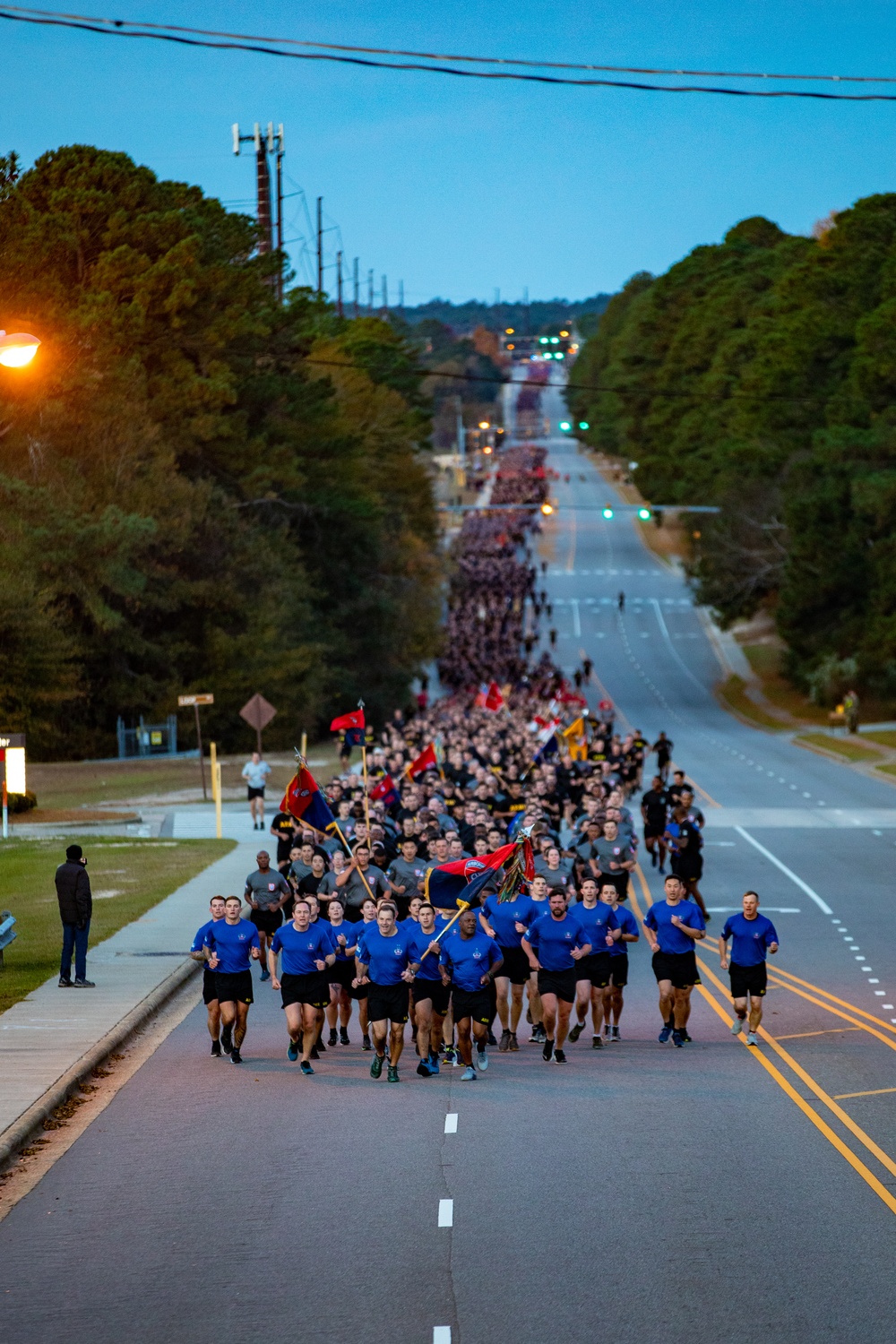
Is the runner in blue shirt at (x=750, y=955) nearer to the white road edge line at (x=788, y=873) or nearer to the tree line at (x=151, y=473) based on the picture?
the white road edge line at (x=788, y=873)

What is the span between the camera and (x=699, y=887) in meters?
28.2

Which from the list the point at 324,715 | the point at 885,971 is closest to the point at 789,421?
the point at 324,715

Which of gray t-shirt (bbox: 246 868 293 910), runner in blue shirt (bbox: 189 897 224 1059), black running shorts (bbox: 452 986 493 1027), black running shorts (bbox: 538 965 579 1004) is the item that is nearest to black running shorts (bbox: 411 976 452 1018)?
black running shorts (bbox: 452 986 493 1027)

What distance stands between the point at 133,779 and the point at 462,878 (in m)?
29.0

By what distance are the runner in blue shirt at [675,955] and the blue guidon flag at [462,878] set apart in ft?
5.01

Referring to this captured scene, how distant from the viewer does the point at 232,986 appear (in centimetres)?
1630

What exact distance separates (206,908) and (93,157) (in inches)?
1570

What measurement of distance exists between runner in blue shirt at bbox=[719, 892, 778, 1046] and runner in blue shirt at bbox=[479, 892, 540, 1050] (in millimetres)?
1829

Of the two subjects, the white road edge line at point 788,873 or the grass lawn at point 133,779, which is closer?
the white road edge line at point 788,873

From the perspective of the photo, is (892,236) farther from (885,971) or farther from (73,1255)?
(73,1255)

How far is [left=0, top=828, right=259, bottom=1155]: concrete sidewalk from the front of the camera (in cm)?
1486

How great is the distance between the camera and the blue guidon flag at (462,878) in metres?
17.3

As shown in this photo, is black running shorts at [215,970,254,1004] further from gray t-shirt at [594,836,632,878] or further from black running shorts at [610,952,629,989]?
gray t-shirt at [594,836,632,878]

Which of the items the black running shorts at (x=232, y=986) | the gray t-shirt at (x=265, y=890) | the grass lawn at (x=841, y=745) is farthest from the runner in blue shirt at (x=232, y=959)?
the grass lawn at (x=841, y=745)
